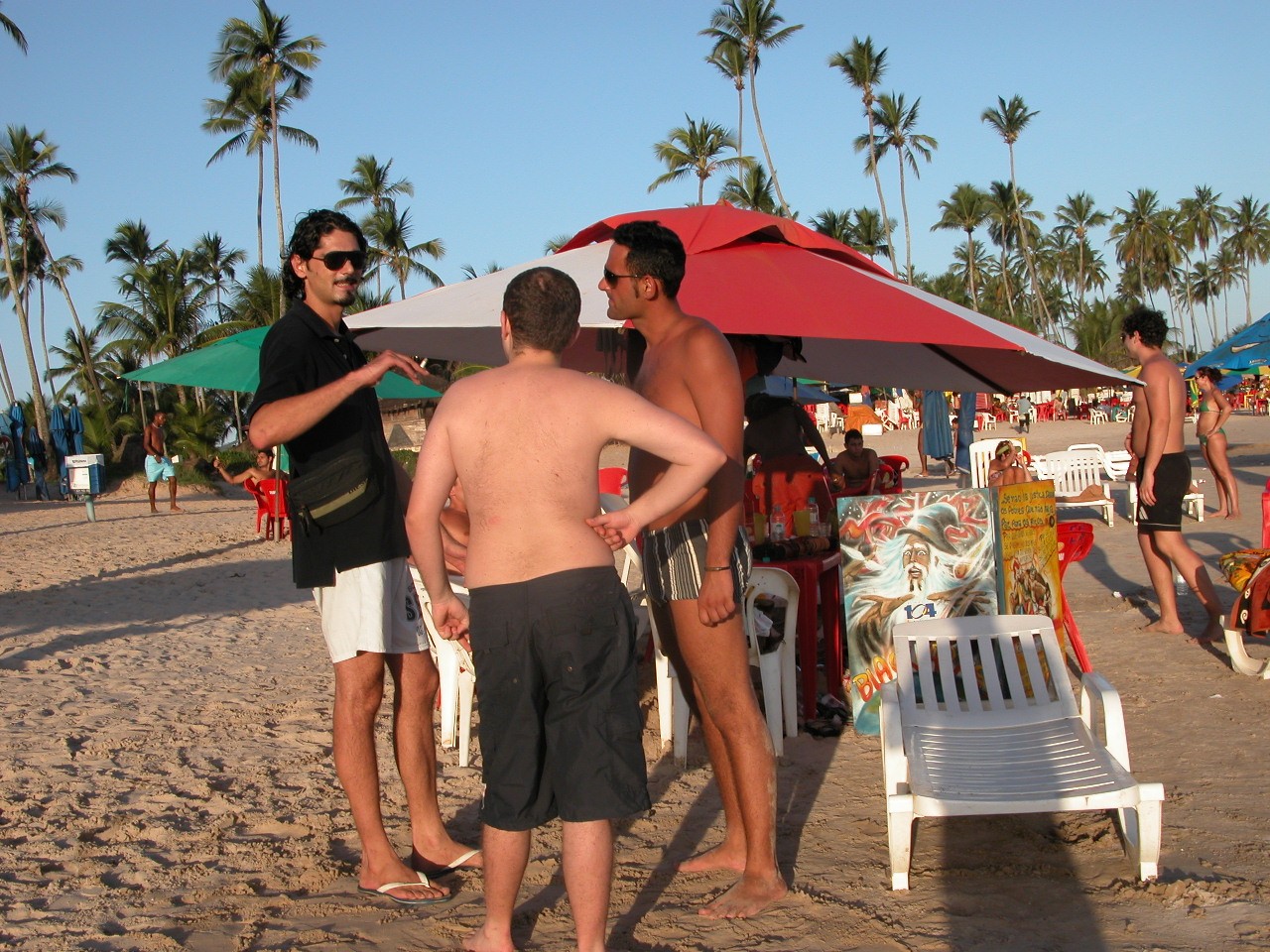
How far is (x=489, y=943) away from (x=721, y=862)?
3.11ft

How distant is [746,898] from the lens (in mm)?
3131

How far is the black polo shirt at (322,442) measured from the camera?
10.3ft

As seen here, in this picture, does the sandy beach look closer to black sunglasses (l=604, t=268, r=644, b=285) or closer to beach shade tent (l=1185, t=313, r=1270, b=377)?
black sunglasses (l=604, t=268, r=644, b=285)

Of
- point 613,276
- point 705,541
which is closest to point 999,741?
point 705,541

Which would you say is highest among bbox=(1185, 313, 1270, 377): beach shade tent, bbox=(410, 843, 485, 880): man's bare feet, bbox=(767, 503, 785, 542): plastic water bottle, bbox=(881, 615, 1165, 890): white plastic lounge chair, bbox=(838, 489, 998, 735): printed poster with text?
bbox=(1185, 313, 1270, 377): beach shade tent

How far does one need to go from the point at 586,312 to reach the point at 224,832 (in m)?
2.25

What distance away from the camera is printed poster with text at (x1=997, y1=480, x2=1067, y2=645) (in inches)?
201

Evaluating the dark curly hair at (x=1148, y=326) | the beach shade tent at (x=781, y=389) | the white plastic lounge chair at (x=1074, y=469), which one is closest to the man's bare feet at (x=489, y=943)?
the beach shade tent at (x=781, y=389)

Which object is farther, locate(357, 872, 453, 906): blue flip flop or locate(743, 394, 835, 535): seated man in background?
locate(743, 394, 835, 535): seated man in background

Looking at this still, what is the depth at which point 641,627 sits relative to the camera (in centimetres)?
582

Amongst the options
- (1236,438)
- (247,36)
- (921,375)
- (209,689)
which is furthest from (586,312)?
(247,36)

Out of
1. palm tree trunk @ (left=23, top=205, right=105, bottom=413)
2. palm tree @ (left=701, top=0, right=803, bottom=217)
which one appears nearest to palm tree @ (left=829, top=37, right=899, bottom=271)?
palm tree @ (left=701, top=0, right=803, bottom=217)

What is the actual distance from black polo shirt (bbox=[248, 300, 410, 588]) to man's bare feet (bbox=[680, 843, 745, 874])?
132 cm

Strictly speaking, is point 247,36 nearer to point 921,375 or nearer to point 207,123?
point 207,123
